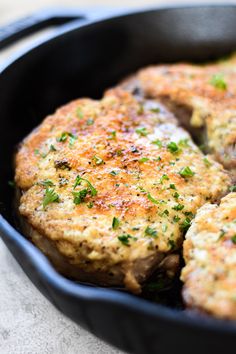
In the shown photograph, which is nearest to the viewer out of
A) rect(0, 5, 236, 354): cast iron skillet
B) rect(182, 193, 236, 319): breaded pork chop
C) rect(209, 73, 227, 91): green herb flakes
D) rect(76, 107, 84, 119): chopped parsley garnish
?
rect(182, 193, 236, 319): breaded pork chop

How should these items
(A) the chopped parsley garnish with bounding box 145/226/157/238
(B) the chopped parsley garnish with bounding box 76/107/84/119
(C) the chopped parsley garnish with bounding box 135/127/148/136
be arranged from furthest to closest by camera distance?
1. (B) the chopped parsley garnish with bounding box 76/107/84/119
2. (C) the chopped parsley garnish with bounding box 135/127/148/136
3. (A) the chopped parsley garnish with bounding box 145/226/157/238

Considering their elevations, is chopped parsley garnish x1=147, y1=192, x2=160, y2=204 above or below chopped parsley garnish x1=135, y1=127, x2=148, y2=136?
below

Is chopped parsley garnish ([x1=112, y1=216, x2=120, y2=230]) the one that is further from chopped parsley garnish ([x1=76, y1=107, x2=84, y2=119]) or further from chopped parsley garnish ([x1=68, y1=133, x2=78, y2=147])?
chopped parsley garnish ([x1=76, y1=107, x2=84, y2=119])

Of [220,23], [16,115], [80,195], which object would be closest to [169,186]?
[80,195]

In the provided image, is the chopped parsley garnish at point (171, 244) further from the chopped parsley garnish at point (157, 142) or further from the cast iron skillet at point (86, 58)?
the chopped parsley garnish at point (157, 142)

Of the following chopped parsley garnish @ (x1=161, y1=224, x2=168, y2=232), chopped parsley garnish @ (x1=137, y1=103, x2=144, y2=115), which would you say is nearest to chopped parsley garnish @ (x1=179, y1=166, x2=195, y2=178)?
chopped parsley garnish @ (x1=161, y1=224, x2=168, y2=232)
